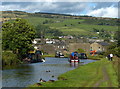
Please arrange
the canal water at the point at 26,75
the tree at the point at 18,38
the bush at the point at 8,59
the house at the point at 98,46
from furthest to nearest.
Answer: the house at the point at 98,46
the tree at the point at 18,38
the bush at the point at 8,59
the canal water at the point at 26,75

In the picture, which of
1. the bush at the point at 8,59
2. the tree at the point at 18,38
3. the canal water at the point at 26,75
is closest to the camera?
the canal water at the point at 26,75

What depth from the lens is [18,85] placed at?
132 feet

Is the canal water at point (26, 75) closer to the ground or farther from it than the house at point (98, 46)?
closer to the ground

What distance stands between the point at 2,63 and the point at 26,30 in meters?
22.6

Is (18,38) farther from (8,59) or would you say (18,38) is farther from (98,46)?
(98,46)

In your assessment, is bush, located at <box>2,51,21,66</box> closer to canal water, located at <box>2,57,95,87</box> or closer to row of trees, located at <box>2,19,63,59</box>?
row of trees, located at <box>2,19,63,59</box>

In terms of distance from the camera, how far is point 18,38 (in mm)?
87188

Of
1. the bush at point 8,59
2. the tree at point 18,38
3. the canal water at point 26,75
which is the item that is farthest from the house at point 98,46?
the canal water at point 26,75

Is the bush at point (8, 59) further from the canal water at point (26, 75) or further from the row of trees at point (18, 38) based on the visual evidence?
the canal water at point (26, 75)

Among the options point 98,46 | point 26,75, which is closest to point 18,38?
point 26,75

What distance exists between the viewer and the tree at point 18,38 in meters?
87.0

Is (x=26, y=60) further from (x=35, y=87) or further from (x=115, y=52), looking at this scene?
(x=35, y=87)

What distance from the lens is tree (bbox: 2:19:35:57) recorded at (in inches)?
3425

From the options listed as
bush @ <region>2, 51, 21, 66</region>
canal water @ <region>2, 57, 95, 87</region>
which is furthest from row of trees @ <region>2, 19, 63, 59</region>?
canal water @ <region>2, 57, 95, 87</region>
